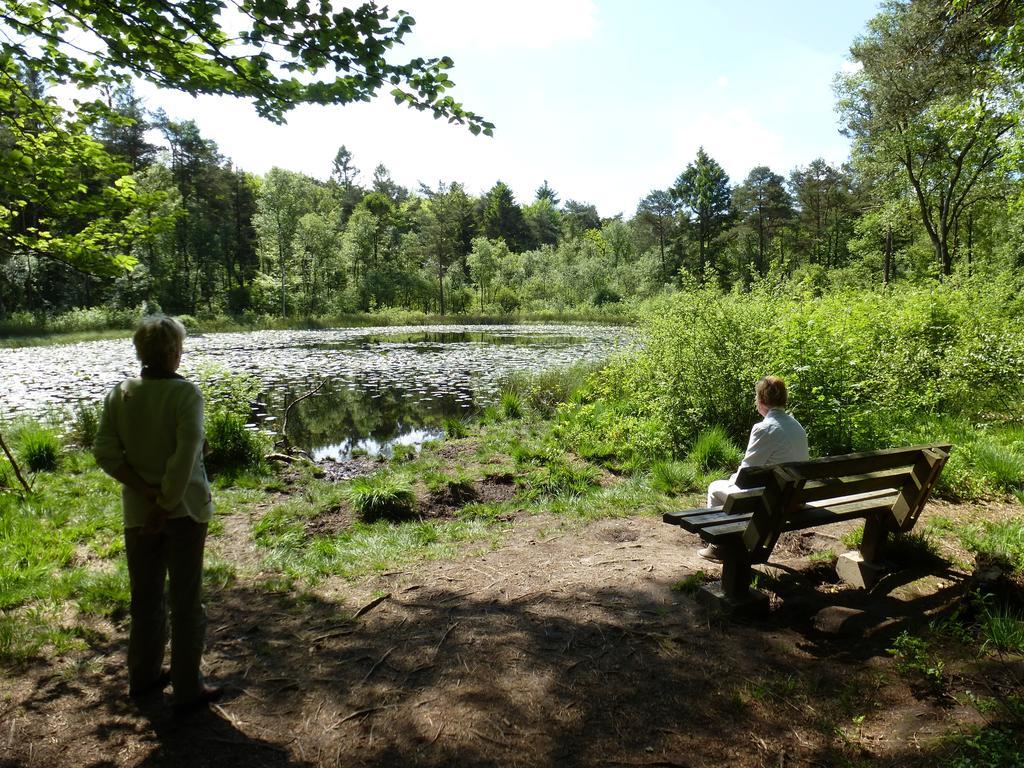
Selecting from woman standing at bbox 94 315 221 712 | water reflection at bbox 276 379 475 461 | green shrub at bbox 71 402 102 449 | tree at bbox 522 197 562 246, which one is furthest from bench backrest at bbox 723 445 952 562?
tree at bbox 522 197 562 246

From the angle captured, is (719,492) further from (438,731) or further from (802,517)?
(438,731)

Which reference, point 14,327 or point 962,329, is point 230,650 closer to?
point 962,329

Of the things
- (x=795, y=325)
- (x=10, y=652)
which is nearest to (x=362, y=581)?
(x=10, y=652)

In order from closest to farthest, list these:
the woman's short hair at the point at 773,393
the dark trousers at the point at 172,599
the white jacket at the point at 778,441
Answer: the dark trousers at the point at 172,599, the white jacket at the point at 778,441, the woman's short hair at the point at 773,393

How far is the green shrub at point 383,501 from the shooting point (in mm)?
6918

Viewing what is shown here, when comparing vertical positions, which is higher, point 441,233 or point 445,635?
point 441,233

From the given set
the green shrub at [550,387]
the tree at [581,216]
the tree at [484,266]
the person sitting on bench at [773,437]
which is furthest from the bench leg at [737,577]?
the tree at [581,216]

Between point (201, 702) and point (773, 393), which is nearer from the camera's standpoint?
point (201, 702)

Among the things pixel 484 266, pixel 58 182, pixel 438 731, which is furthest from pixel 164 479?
pixel 484 266

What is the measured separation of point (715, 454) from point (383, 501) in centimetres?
455

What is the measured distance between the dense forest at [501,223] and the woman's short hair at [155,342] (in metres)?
3.62

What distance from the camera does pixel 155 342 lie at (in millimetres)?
2797

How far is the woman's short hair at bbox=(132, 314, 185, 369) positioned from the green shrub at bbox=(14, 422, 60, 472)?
725 cm

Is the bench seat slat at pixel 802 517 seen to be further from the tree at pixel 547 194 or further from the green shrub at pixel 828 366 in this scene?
the tree at pixel 547 194
